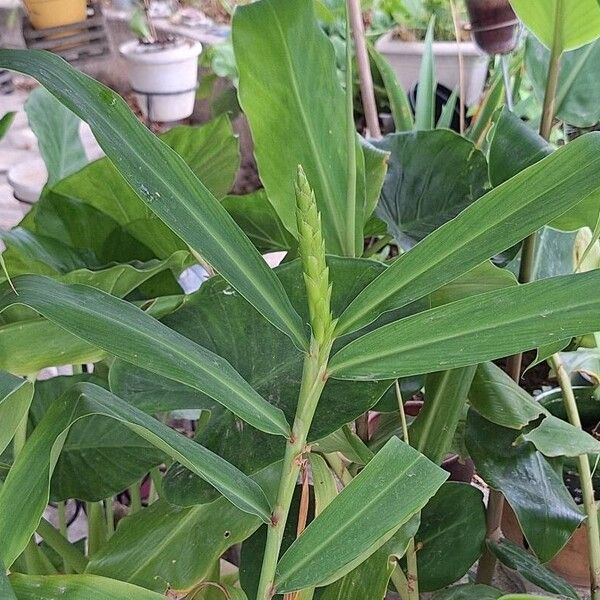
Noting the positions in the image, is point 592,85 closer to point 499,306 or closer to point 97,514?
point 499,306

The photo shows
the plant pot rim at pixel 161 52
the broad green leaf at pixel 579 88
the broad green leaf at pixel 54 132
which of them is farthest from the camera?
the plant pot rim at pixel 161 52

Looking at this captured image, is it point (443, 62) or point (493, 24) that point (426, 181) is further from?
point (443, 62)

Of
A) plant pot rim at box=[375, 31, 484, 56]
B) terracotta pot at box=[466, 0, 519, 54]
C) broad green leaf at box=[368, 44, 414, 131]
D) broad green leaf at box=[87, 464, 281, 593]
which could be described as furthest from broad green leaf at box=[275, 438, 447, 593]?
plant pot rim at box=[375, 31, 484, 56]

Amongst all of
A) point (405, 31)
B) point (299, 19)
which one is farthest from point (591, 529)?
point (405, 31)

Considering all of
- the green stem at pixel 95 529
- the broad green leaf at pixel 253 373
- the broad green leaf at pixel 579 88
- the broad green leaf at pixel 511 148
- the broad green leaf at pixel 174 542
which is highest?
the broad green leaf at pixel 511 148

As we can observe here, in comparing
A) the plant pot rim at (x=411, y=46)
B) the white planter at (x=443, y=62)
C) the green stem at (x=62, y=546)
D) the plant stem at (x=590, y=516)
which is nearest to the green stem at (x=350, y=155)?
the plant stem at (x=590, y=516)

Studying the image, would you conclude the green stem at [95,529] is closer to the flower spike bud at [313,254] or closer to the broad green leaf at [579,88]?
the flower spike bud at [313,254]

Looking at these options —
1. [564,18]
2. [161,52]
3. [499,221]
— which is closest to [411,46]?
[161,52]

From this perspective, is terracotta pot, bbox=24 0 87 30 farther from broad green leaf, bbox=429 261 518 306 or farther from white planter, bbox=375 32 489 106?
broad green leaf, bbox=429 261 518 306
